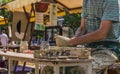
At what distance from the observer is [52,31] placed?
6.88m

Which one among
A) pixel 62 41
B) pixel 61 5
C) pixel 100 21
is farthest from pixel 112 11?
pixel 61 5

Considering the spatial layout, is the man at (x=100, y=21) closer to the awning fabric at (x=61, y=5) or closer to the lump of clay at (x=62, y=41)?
the lump of clay at (x=62, y=41)

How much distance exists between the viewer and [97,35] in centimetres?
279

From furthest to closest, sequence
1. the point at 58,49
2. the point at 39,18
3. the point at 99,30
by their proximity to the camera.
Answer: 1. the point at 39,18
2. the point at 99,30
3. the point at 58,49

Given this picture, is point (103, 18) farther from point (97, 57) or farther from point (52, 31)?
point (52, 31)

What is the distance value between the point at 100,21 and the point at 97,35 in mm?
201

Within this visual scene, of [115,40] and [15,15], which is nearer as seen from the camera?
[115,40]

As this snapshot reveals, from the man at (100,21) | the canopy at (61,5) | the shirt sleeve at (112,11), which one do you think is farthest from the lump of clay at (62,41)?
the canopy at (61,5)

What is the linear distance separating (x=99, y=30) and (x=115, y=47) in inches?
10.8

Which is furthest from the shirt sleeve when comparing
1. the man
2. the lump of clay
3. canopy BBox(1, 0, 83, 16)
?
→ canopy BBox(1, 0, 83, 16)

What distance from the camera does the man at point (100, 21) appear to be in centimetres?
277

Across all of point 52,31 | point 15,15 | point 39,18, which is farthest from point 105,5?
point 15,15

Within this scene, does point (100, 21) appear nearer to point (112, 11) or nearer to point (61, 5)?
point (112, 11)

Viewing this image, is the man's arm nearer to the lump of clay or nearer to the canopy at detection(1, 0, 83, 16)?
the lump of clay
